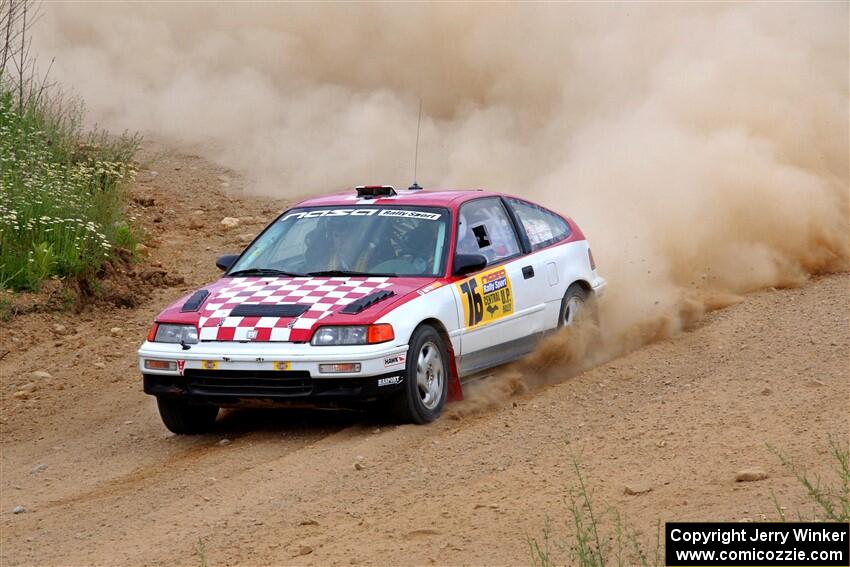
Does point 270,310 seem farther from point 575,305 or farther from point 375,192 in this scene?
point 575,305

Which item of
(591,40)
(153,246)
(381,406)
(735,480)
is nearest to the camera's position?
(735,480)

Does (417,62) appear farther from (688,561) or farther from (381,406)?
(688,561)

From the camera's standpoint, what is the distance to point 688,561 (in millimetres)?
5449

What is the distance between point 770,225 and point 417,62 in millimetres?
8764

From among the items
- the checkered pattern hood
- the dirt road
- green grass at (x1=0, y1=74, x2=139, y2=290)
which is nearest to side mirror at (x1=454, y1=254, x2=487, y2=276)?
the checkered pattern hood

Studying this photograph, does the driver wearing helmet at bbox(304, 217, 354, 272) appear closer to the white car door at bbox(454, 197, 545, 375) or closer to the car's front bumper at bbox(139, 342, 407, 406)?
the white car door at bbox(454, 197, 545, 375)

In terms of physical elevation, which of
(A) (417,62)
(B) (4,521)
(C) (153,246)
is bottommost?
(B) (4,521)

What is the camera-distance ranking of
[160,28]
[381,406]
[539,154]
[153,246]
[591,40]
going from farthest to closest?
[160,28] → [591,40] → [539,154] → [153,246] → [381,406]

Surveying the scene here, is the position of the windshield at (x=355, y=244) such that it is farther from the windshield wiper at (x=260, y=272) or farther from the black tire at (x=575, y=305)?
the black tire at (x=575, y=305)

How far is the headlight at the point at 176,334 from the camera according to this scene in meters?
8.31

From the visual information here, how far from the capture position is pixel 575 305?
10305mm

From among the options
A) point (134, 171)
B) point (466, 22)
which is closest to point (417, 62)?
point (466, 22)

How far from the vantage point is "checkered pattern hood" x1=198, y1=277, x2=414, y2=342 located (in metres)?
8.11

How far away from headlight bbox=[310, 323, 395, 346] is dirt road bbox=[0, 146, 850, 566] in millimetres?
596
